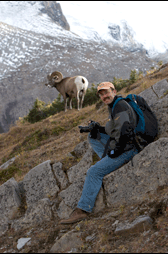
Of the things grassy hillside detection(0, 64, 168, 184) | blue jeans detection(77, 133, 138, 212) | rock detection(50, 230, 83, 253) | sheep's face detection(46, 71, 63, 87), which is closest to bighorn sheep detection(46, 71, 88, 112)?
sheep's face detection(46, 71, 63, 87)

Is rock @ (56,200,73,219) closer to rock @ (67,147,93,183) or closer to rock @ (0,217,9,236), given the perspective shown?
rock @ (67,147,93,183)

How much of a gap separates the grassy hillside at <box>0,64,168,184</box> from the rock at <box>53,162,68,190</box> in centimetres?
22

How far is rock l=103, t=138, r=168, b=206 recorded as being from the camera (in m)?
4.47

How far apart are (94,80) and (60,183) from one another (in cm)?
13094

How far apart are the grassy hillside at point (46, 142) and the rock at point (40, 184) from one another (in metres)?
0.60

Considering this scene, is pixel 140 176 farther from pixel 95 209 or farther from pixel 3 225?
pixel 3 225

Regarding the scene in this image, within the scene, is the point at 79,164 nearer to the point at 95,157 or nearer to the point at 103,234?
the point at 95,157

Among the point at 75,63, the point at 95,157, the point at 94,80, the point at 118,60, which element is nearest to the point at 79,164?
the point at 95,157

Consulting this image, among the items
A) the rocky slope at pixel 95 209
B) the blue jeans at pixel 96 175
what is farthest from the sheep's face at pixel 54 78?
the blue jeans at pixel 96 175

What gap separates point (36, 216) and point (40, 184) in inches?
42.7

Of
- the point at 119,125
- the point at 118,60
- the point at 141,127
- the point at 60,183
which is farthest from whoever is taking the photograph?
the point at 118,60

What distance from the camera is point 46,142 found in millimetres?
11156

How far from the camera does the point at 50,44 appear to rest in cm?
17175

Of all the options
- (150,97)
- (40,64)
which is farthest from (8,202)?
(40,64)
